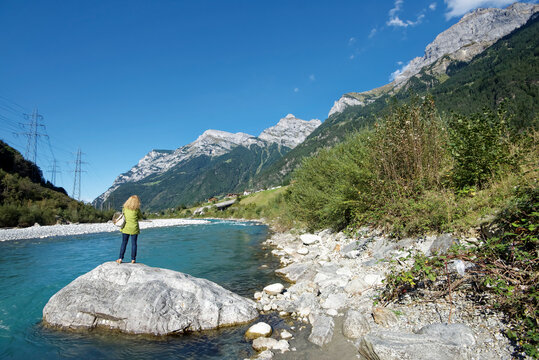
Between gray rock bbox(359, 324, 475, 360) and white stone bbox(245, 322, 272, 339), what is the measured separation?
9.17 ft

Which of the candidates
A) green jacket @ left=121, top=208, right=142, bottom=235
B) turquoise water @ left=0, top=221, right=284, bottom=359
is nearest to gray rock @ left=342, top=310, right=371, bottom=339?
turquoise water @ left=0, top=221, right=284, bottom=359

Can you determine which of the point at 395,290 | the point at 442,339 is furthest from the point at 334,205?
the point at 442,339

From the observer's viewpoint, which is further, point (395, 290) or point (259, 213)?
point (259, 213)

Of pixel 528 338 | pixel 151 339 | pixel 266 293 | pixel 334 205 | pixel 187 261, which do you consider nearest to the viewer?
pixel 528 338

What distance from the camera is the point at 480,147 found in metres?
8.06

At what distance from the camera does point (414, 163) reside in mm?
10242

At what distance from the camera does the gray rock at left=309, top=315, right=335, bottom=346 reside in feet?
20.2

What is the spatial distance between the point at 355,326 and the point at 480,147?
21.7 feet

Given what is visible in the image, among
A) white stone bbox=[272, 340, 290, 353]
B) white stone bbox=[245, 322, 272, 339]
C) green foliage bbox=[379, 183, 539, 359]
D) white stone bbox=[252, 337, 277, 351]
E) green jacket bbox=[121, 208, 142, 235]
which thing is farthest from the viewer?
green jacket bbox=[121, 208, 142, 235]

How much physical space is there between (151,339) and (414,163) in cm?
1063

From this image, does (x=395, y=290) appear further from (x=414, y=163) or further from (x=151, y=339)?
(x=151, y=339)

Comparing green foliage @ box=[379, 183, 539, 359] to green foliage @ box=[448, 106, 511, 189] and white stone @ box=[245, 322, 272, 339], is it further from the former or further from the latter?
white stone @ box=[245, 322, 272, 339]

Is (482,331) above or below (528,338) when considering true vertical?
below

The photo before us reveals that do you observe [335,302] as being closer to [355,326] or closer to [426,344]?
[355,326]
